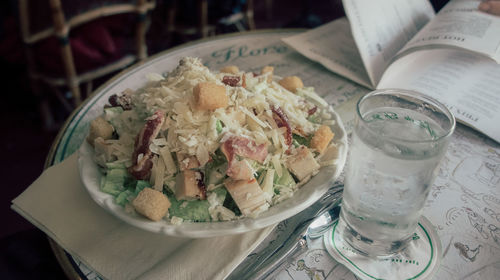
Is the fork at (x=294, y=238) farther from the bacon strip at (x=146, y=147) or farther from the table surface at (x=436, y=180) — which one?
the bacon strip at (x=146, y=147)

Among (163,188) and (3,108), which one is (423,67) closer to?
(163,188)

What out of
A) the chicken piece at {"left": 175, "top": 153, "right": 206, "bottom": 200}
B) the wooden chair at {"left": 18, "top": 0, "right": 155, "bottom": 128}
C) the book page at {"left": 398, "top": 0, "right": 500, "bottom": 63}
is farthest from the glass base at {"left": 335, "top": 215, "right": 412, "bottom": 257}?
the wooden chair at {"left": 18, "top": 0, "right": 155, "bottom": 128}

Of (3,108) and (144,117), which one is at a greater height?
(144,117)

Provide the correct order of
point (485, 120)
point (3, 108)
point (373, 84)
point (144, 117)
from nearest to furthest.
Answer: point (144, 117), point (485, 120), point (373, 84), point (3, 108)

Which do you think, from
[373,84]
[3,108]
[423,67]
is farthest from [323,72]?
[3,108]

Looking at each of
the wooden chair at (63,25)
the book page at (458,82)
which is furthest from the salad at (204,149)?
the wooden chair at (63,25)

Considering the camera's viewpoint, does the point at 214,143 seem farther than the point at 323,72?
No

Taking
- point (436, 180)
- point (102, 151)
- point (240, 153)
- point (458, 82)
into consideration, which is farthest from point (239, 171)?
point (458, 82)

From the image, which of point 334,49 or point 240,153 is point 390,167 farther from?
point 334,49
